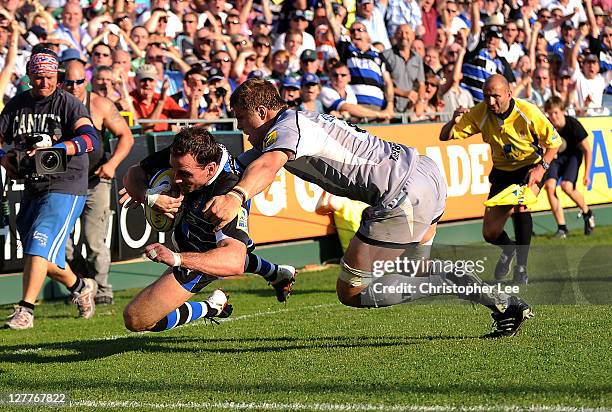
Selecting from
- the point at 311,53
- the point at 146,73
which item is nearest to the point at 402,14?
the point at 311,53

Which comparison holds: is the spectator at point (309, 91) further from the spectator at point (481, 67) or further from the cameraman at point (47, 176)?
the cameraman at point (47, 176)

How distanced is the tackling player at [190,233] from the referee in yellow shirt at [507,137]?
4.13 m

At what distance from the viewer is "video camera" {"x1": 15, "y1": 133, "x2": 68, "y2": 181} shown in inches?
377

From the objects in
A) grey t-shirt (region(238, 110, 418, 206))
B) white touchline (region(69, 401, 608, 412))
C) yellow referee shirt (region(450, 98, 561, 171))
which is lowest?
yellow referee shirt (region(450, 98, 561, 171))

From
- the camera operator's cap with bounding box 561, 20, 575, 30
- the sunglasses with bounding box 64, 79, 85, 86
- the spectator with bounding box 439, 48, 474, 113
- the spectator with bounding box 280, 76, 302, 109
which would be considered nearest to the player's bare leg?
the sunglasses with bounding box 64, 79, 85, 86

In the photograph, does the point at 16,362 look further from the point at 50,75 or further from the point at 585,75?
the point at 585,75

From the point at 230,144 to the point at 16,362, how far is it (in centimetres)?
586

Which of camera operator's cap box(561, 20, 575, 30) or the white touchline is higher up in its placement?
the white touchline

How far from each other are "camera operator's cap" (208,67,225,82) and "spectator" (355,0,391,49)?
423cm

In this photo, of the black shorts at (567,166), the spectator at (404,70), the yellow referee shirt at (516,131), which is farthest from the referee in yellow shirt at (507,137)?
the spectator at (404,70)

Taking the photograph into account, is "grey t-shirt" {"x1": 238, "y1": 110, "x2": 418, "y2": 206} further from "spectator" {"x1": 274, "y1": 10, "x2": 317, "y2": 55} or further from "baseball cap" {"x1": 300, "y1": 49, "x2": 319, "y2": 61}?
"spectator" {"x1": 274, "y1": 10, "x2": 317, "y2": 55}

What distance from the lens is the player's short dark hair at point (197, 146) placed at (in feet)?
23.2

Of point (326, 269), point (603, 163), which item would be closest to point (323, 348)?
point (326, 269)

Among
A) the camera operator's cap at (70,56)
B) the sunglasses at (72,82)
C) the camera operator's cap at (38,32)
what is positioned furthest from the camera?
the camera operator's cap at (38,32)
